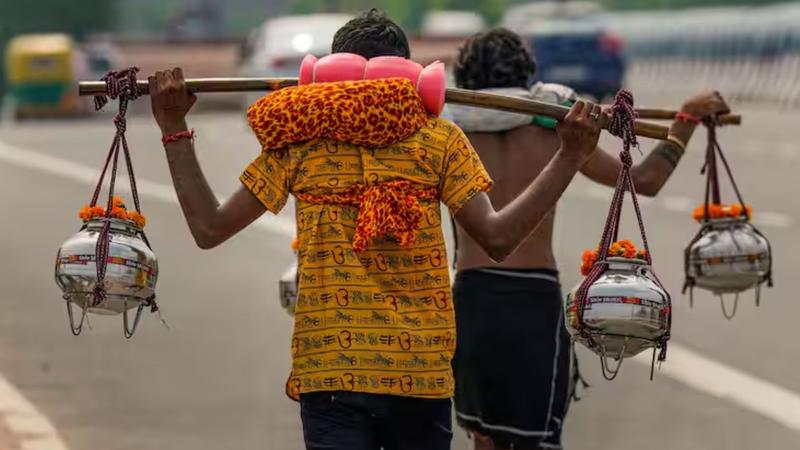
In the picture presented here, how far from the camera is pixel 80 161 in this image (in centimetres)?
2484

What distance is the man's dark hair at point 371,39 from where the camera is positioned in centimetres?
522

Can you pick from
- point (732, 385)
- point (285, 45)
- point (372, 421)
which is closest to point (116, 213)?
point (372, 421)

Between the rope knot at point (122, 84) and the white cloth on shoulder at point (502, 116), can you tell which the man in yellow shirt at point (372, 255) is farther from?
the white cloth on shoulder at point (502, 116)

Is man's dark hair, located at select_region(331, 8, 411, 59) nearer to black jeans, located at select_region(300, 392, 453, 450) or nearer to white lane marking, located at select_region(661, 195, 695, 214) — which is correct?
black jeans, located at select_region(300, 392, 453, 450)

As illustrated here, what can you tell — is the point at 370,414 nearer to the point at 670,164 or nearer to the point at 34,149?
the point at 670,164

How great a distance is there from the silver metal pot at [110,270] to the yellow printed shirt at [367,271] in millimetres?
542

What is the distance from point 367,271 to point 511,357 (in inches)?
65.3

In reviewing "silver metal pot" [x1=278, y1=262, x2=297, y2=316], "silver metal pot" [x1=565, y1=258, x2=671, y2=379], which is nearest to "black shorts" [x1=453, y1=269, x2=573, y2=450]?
"silver metal pot" [x1=278, y1=262, x2=297, y2=316]

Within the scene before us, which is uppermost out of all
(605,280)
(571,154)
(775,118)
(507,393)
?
(571,154)

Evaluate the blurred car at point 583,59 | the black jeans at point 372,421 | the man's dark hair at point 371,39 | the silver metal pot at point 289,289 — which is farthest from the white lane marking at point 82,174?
the black jeans at point 372,421

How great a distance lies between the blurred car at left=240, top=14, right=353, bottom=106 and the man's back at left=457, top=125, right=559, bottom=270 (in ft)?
69.2

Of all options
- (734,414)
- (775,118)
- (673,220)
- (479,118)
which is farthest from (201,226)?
(775,118)

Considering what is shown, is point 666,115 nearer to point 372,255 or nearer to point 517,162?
point 517,162

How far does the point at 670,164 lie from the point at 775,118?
28964 millimetres
